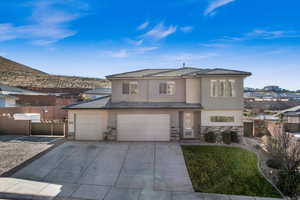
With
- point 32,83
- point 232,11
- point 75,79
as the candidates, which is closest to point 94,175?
point 232,11

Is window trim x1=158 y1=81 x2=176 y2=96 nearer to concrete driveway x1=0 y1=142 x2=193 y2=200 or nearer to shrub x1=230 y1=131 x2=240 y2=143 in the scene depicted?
concrete driveway x1=0 y1=142 x2=193 y2=200

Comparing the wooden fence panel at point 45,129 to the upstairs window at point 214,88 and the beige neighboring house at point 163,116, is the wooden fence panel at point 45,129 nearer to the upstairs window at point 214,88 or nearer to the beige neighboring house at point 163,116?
the beige neighboring house at point 163,116

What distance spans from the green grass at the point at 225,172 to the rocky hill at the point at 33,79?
35.7m

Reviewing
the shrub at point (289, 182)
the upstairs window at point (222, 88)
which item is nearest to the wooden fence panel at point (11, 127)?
the upstairs window at point (222, 88)

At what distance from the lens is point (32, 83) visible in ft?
127

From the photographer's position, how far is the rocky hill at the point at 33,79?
38.2 metres

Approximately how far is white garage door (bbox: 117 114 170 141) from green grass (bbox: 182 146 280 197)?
2.17 metres

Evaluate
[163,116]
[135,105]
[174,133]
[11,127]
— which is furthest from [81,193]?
[11,127]

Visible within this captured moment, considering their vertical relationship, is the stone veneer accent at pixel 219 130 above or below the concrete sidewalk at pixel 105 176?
above

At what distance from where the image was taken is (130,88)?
13812mm

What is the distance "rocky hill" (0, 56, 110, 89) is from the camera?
38.2 meters

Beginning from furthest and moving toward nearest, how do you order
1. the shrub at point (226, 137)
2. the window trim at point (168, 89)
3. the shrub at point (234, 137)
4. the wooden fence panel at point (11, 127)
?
1. the window trim at point (168, 89)
2. the wooden fence panel at point (11, 127)
3. the shrub at point (234, 137)
4. the shrub at point (226, 137)

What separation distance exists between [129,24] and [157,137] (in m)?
9.48

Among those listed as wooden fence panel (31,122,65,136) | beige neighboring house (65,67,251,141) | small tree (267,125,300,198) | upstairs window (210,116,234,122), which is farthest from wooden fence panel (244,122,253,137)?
wooden fence panel (31,122,65,136)
